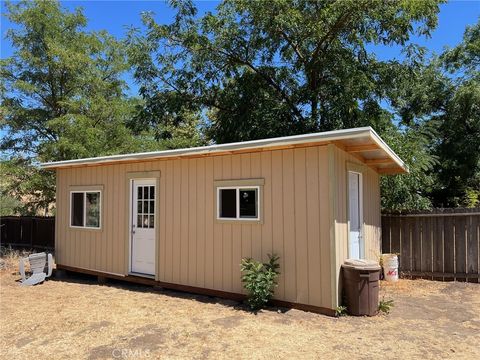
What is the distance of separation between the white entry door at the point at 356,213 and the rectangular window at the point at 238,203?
1803mm

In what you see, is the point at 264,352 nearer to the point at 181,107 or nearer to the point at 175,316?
the point at 175,316

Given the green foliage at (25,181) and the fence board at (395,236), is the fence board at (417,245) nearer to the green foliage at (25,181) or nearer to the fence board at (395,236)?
the fence board at (395,236)

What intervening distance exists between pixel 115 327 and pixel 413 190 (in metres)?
8.47

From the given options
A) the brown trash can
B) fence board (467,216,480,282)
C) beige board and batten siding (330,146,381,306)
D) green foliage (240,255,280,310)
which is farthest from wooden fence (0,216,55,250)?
fence board (467,216,480,282)

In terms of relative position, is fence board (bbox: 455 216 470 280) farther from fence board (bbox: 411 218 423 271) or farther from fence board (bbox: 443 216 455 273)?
fence board (bbox: 411 218 423 271)

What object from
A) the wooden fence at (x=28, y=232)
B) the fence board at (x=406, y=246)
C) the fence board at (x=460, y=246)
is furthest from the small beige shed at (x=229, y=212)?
the wooden fence at (x=28, y=232)

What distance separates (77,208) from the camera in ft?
30.8

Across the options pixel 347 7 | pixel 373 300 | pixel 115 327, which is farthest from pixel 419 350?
pixel 347 7

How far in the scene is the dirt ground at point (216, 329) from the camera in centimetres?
448

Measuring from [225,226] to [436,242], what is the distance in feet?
16.0

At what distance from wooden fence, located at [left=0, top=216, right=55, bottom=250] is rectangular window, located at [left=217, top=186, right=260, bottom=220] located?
917 cm

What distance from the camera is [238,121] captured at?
12133 mm

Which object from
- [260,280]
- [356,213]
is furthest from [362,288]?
[356,213]

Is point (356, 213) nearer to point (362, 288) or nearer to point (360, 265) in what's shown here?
point (360, 265)
